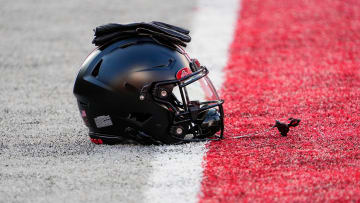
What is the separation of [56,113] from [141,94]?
4.96 ft

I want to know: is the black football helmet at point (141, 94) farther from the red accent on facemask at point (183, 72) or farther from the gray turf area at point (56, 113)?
the gray turf area at point (56, 113)

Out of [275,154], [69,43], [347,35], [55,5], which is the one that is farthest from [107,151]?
[55,5]

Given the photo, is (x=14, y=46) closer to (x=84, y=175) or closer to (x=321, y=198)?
(x=84, y=175)

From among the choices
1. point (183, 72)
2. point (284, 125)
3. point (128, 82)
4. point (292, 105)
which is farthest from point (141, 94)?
point (292, 105)

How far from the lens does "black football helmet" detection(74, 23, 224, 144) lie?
12.2 feet

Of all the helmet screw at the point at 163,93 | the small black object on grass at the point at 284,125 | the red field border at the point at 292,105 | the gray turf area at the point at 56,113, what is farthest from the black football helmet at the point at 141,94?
the small black object on grass at the point at 284,125

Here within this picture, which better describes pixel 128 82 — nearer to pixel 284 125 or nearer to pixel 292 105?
pixel 284 125

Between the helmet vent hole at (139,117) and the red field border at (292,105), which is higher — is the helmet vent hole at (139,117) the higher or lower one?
the higher one

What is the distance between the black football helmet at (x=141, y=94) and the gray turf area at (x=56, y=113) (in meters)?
0.12

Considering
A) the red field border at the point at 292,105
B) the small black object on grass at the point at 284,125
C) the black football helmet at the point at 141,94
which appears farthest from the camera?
the small black object on grass at the point at 284,125

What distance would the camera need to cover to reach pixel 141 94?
12.1 ft

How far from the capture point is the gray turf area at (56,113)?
3.35 meters

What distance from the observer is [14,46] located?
291 inches

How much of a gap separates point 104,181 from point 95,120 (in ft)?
2.01
